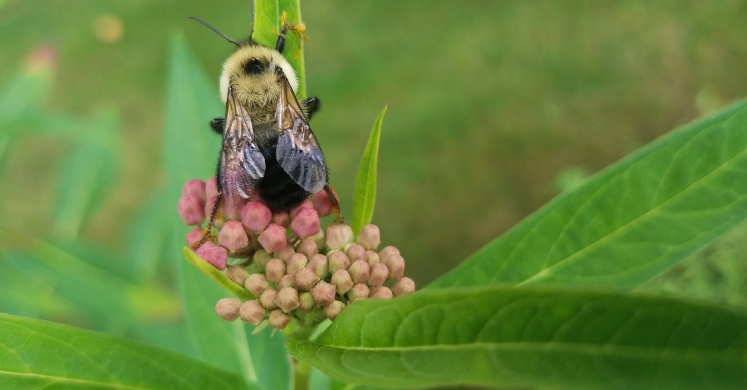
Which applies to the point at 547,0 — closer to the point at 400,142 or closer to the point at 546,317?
the point at 400,142

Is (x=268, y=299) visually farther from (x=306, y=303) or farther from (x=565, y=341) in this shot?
(x=565, y=341)

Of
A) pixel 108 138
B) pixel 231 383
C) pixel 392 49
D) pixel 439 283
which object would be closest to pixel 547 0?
pixel 392 49

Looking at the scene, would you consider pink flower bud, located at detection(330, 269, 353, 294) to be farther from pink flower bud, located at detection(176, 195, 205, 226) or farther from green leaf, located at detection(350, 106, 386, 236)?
pink flower bud, located at detection(176, 195, 205, 226)

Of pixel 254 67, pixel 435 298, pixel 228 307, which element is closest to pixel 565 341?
pixel 435 298

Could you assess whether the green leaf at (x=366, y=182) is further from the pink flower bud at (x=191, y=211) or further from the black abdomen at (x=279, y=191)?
the pink flower bud at (x=191, y=211)

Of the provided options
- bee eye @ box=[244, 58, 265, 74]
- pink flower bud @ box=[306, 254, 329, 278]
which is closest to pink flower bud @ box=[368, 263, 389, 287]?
pink flower bud @ box=[306, 254, 329, 278]
